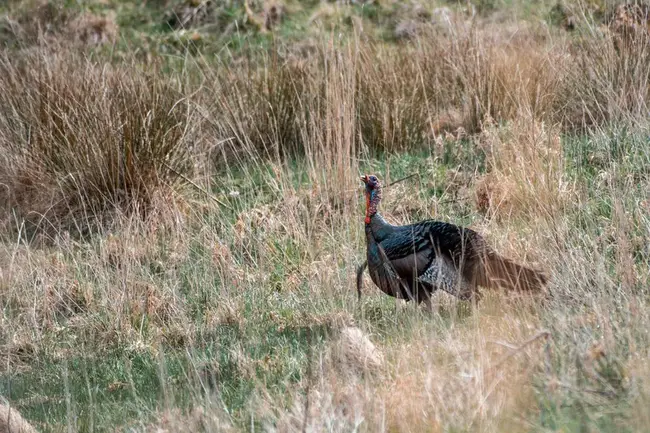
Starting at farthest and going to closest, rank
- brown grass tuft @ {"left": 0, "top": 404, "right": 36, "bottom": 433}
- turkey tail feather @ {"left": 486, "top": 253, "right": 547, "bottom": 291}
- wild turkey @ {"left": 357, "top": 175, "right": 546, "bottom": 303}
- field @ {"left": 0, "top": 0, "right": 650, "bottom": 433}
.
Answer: wild turkey @ {"left": 357, "top": 175, "right": 546, "bottom": 303}
turkey tail feather @ {"left": 486, "top": 253, "right": 547, "bottom": 291}
brown grass tuft @ {"left": 0, "top": 404, "right": 36, "bottom": 433}
field @ {"left": 0, "top": 0, "right": 650, "bottom": 433}

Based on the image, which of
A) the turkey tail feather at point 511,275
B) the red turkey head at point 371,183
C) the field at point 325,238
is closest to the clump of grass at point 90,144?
the field at point 325,238

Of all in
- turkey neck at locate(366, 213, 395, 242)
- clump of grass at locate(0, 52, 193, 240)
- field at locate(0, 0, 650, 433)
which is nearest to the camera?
field at locate(0, 0, 650, 433)

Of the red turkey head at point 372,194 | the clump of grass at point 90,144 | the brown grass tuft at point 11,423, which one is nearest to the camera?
the brown grass tuft at point 11,423

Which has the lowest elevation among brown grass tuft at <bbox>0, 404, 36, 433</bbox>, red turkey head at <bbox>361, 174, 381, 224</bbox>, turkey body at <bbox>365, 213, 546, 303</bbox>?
brown grass tuft at <bbox>0, 404, 36, 433</bbox>

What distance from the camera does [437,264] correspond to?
16.2ft

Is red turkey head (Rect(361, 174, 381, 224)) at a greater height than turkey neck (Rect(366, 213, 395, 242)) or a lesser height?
greater

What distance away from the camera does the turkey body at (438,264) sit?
481 cm

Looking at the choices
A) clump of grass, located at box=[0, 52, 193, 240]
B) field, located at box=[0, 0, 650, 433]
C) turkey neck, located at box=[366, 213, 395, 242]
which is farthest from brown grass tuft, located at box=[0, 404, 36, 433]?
clump of grass, located at box=[0, 52, 193, 240]

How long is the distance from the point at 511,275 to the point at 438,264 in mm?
354

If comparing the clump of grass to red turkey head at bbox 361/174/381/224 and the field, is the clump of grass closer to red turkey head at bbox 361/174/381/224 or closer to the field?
the field

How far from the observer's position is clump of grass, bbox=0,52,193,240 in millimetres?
7398

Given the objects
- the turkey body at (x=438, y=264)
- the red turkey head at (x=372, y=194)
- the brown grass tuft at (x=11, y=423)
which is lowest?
the brown grass tuft at (x=11, y=423)

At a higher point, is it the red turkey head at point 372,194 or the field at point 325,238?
the red turkey head at point 372,194

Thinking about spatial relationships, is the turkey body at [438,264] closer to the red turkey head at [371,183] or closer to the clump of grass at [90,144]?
the red turkey head at [371,183]
